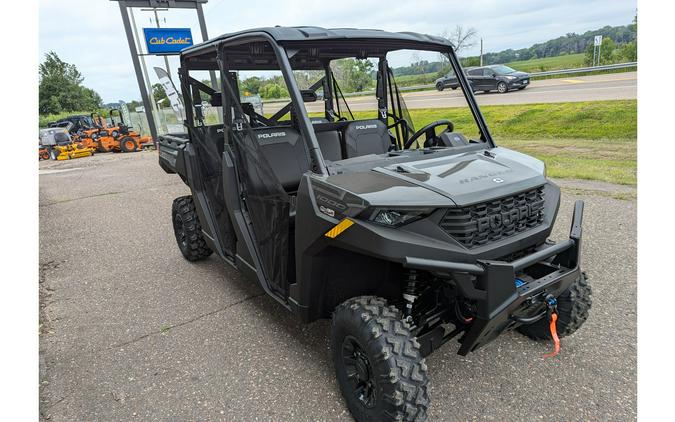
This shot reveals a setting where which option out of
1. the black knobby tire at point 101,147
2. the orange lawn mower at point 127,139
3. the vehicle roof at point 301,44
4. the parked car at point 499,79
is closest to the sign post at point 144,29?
the orange lawn mower at point 127,139

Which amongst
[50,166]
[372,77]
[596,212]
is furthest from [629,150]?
[50,166]

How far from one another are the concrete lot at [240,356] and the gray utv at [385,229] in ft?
1.00

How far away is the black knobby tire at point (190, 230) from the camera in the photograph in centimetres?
450

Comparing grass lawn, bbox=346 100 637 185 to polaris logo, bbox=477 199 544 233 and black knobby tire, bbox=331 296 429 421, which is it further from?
black knobby tire, bbox=331 296 429 421

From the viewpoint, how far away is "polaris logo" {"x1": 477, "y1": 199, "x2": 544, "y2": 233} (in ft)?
6.71

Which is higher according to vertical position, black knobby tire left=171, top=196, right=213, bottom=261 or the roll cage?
the roll cage

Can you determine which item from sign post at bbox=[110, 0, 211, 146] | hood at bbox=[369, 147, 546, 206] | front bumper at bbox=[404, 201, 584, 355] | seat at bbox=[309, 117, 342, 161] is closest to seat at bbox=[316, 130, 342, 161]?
seat at bbox=[309, 117, 342, 161]

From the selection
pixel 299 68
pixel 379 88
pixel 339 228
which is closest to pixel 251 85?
pixel 299 68

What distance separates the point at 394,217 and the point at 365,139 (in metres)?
1.67

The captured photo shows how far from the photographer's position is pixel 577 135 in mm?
10406

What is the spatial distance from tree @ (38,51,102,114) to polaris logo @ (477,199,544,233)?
5226 centimetres

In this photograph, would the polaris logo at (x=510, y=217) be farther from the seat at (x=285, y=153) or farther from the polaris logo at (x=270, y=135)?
the polaris logo at (x=270, y=135)

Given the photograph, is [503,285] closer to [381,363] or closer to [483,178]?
[483,178]

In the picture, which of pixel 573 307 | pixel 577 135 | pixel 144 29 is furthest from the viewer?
pixel 144 29
